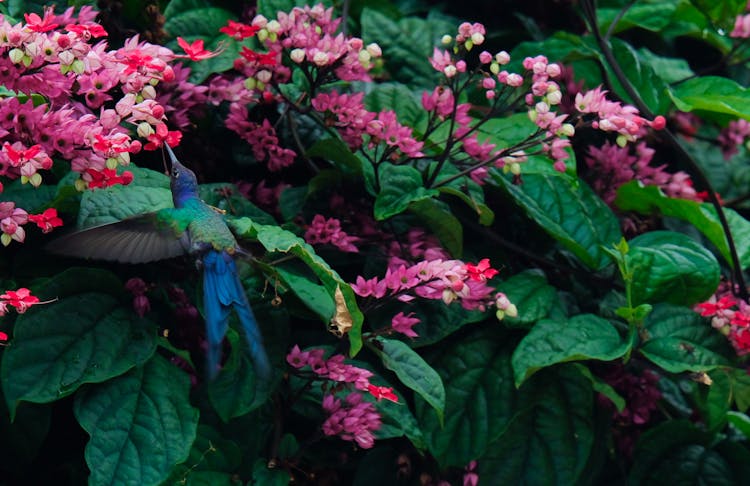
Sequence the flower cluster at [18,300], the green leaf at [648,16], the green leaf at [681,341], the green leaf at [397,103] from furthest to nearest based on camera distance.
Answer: the green leaf at [648,16] < the green leaf at [397,103] < the green leaf at [681,341] < the flower cluster at [18,300]

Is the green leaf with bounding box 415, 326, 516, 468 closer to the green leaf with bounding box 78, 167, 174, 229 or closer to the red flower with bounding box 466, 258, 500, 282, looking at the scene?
the red flower with bounding box 466, 258, 500, 282

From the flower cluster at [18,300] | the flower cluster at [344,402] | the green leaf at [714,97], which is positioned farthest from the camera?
the green leaf at [714,97]

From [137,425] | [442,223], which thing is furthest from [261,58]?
[137,425]

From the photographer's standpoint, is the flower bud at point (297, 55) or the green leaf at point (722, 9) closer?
the flower bud at point (297, 55)

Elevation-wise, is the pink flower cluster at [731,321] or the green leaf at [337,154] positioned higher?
the green leaf at [337,154]

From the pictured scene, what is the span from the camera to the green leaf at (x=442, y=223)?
166cm

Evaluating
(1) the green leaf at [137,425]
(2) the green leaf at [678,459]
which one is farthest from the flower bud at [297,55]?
(2) the green leaf at [678,459]

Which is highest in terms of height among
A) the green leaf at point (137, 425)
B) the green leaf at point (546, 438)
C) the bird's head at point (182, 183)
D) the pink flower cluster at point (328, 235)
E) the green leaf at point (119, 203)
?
the bird's head at point (182, 183)

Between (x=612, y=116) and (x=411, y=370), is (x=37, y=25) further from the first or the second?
(x=612, y=116)

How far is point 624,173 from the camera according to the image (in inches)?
81.3

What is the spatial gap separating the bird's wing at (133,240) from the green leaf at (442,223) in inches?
16.6

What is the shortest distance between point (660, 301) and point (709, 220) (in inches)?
7.7

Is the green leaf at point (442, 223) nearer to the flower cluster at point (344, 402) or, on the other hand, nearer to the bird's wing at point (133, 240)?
the flower cluster at point (344, 402)

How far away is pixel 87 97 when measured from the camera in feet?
4.54
